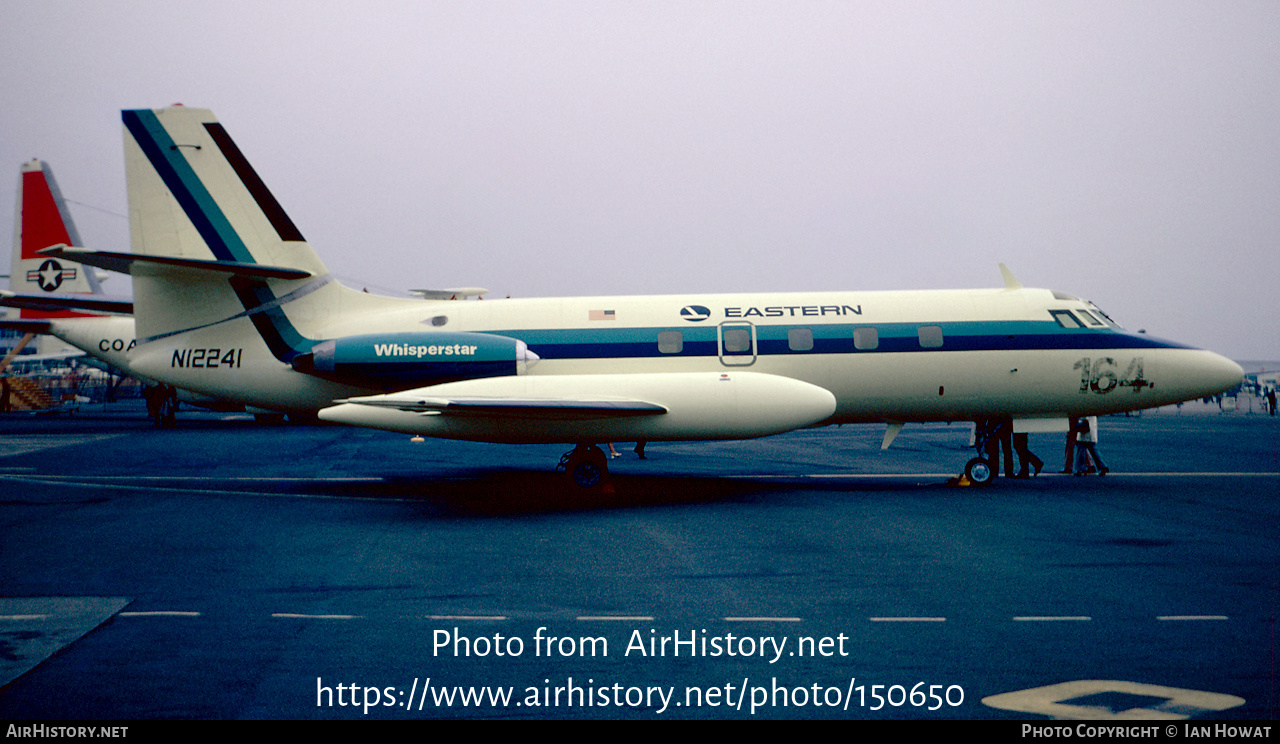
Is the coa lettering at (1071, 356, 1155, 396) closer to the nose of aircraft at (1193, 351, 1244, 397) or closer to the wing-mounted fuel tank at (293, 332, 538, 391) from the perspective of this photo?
the nose of aircraft at (1193, 351, 1244, 397)

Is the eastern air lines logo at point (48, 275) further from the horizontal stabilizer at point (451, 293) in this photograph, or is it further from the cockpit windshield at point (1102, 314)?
the cockpit windshield at point (1102, 314)

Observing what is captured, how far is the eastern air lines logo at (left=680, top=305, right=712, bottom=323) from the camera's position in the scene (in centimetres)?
1435

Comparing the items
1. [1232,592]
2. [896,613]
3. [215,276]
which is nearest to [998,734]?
[896,613]

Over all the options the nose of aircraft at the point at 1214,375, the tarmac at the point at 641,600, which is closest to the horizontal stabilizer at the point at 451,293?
the tarmac at the point at 641,600

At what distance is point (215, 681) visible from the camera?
515 centimetres

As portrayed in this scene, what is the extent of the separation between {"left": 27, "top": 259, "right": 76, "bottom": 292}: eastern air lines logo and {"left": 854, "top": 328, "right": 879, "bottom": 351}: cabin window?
3618 cm

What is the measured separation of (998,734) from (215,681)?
16.0ft

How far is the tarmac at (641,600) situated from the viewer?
496 cm

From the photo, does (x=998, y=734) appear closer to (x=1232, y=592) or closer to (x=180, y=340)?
(x=1232, y=592)

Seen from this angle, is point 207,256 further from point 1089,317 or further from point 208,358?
point 1089,317


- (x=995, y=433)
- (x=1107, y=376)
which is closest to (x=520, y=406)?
(x=995, y=433)

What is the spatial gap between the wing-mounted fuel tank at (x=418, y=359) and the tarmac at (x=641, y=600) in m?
2.15

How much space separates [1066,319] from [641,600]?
1139cm

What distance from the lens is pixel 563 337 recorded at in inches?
560
